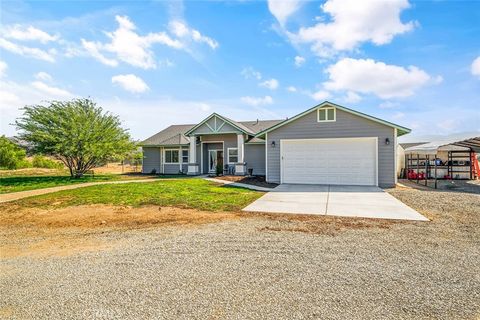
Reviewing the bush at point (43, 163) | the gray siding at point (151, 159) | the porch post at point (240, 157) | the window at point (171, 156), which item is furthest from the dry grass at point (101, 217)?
the bush at point (43, 163)

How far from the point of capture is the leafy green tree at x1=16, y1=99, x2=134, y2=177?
52.5ft

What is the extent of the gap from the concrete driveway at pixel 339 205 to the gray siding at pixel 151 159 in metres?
15.1

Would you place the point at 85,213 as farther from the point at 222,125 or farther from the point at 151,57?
the point at 222,125

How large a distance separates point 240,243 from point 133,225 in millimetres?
3028

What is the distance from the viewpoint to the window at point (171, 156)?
74.2 ft

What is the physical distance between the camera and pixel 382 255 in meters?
4.31

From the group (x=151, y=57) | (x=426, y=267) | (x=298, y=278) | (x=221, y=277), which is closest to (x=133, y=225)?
(x=221, y=277)

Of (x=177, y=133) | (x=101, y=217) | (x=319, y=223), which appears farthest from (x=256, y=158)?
(x=101, y=217)

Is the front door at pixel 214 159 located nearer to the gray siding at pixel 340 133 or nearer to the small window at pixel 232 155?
the small window at pixel 232 155

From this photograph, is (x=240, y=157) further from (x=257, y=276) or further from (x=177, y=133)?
(x=257, y=276)

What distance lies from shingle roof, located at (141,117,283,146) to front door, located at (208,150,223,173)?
2.36m

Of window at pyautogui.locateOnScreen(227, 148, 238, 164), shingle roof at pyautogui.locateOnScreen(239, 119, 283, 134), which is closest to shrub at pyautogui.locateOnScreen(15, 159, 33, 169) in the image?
window at pyautogui.locateOnScreen(227, 148, 238, 164)

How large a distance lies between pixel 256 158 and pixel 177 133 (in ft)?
28.6

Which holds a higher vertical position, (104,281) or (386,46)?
(386,46)
